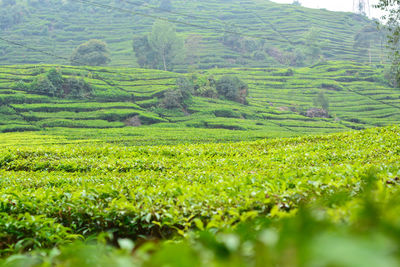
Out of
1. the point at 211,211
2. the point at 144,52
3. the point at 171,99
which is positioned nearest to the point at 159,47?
the point at 144,52

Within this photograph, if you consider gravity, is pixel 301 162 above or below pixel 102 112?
above

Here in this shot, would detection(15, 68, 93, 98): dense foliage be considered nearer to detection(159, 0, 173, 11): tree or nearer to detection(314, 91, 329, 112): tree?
detection(314, 91, 329, 112): tree

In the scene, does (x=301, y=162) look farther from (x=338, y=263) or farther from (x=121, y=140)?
(x=121, y=140)

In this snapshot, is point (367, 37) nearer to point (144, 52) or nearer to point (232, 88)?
point (232, 88)

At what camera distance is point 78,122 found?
94.3ft

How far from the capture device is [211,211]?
3.10 m

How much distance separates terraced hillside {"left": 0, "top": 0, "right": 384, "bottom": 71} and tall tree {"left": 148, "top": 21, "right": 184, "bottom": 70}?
8.82 feet

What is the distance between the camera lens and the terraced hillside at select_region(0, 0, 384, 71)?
63.0 metres

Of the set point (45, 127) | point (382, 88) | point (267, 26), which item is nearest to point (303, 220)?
point (45, 127)

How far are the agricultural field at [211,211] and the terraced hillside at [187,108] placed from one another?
42.0ft

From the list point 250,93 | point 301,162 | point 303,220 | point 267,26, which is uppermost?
point 267,26

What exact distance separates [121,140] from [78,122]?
8566 millimetres

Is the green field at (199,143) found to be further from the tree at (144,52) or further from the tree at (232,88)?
the tree at (144,52)

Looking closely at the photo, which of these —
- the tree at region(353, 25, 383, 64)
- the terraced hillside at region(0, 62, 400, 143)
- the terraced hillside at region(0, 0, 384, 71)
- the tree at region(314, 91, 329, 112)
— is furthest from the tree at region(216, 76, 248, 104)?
the tree at region(353, 25, 383, 64)
